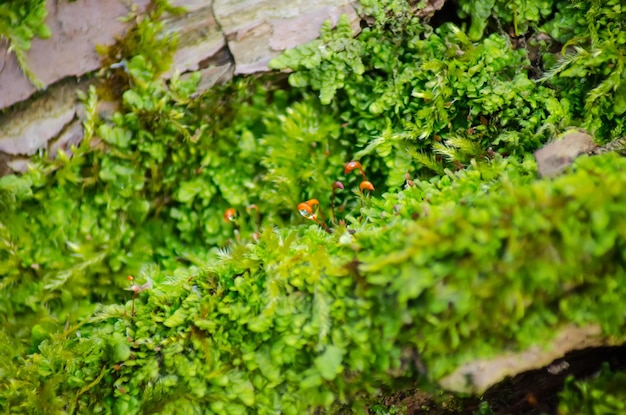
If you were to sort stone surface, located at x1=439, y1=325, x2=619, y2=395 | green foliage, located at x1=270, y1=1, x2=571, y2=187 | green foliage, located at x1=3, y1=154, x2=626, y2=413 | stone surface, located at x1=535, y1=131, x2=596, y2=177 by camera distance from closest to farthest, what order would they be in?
green foliage, located at x1=3, y1=154, x2=626, y2=413
stone surface, located at x1=439, y1=325, x2=619, y2=395
stone surface, located at x1=535, y1=131, x2=596, y2=177
green foliage, located at x1=270, y1=1, x2=571, y2=187

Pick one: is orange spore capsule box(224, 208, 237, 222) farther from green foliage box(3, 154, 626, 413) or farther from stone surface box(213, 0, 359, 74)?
stone surface box(213, 0, 359, 74)

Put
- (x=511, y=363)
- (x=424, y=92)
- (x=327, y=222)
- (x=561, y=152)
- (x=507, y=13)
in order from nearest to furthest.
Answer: (x=511, y=363) → (x=561, y=152) → (x=424, y=92) → (x=507, y=13) → (x=327, y=222)

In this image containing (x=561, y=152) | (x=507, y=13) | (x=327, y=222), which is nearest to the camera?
(x=561, y=152)

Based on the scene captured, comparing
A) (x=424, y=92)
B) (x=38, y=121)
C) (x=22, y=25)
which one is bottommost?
(x=424, y=92)

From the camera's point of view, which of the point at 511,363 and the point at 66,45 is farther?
the point at 66,45

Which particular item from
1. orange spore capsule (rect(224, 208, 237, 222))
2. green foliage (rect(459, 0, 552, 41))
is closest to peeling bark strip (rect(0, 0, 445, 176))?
green foliage (rect(459, 0, 552, 41))

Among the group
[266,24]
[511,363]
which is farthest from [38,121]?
[511,363]

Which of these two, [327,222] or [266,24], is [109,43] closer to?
[266,24]

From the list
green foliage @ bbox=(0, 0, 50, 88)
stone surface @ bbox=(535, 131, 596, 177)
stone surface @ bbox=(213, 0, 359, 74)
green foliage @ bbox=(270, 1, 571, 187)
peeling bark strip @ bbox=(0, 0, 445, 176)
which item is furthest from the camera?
stone surface @ bbox=(213, 0, 359, 74)
